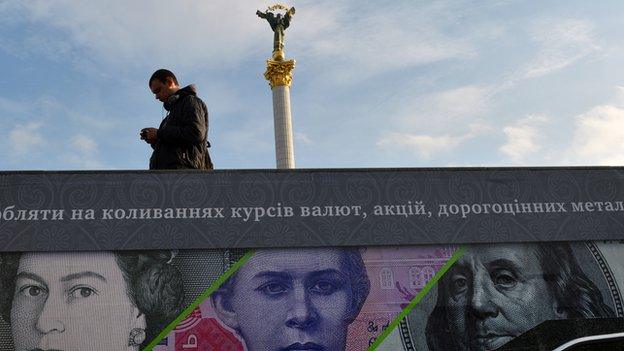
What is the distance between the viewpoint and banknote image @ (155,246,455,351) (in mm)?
5781

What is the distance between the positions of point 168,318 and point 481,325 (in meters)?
2.90

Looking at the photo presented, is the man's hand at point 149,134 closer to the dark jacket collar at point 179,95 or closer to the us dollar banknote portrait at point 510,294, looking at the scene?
the dark jacket collar at point 179,95

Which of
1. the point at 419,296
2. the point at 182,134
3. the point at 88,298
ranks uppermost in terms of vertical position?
the point at 182,134

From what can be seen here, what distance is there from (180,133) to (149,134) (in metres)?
0.40

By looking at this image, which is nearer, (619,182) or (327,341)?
(327,341)

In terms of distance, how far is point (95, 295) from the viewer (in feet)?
19.0

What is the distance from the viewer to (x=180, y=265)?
5902 millimetres

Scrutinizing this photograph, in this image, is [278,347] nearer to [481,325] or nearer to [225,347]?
[225,347]

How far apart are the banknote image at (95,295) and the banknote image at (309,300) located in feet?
0.81

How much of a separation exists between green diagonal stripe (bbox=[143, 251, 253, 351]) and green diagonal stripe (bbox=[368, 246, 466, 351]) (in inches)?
55.3

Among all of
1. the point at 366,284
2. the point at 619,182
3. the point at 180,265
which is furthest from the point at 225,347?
the point at 619,182

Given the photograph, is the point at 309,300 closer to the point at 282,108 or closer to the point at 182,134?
the point at 182,134

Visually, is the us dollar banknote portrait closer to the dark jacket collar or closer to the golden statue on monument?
the dark jacket collar

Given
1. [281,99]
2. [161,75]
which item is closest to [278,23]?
[281,99]
